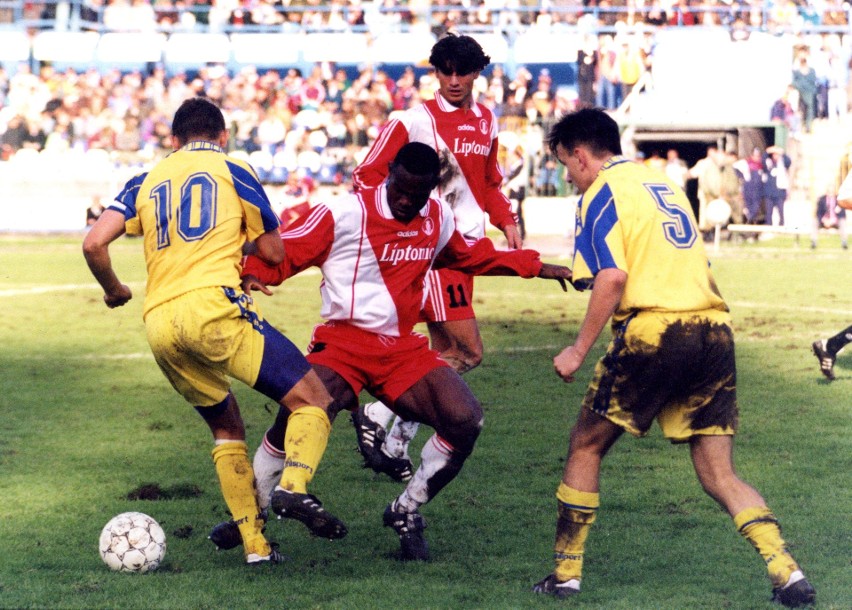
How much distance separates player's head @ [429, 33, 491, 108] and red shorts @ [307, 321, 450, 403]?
226 centimetres

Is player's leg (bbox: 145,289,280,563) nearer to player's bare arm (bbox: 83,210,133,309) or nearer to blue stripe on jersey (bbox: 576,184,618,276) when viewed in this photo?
player's bare arm (bbox: 83,210,133,309)

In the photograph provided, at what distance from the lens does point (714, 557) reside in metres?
5.55

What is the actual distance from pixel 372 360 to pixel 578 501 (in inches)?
47.2

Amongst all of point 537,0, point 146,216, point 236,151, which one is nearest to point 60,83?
point 236,151

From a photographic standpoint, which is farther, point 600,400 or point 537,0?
point 537,0

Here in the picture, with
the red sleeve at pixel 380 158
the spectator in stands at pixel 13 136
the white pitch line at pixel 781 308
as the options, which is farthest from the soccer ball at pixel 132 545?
the spectator in stands at pixel 13 136

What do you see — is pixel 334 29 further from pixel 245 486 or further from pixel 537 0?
pixel 245 486

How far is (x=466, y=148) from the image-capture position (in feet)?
25.5

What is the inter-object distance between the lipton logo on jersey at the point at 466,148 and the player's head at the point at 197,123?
2448 millimetres

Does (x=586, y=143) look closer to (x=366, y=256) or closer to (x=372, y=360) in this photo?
(x=366, y=256)

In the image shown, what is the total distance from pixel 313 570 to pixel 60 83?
28171 millimetres

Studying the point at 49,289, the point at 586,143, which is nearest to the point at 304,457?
the point at 586,143

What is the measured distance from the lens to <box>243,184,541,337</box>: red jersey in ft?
18.4

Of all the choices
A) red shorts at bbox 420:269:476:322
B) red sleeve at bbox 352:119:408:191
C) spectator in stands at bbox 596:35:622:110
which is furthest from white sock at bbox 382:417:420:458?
spectator in stands at bbox 596:35:622:110
